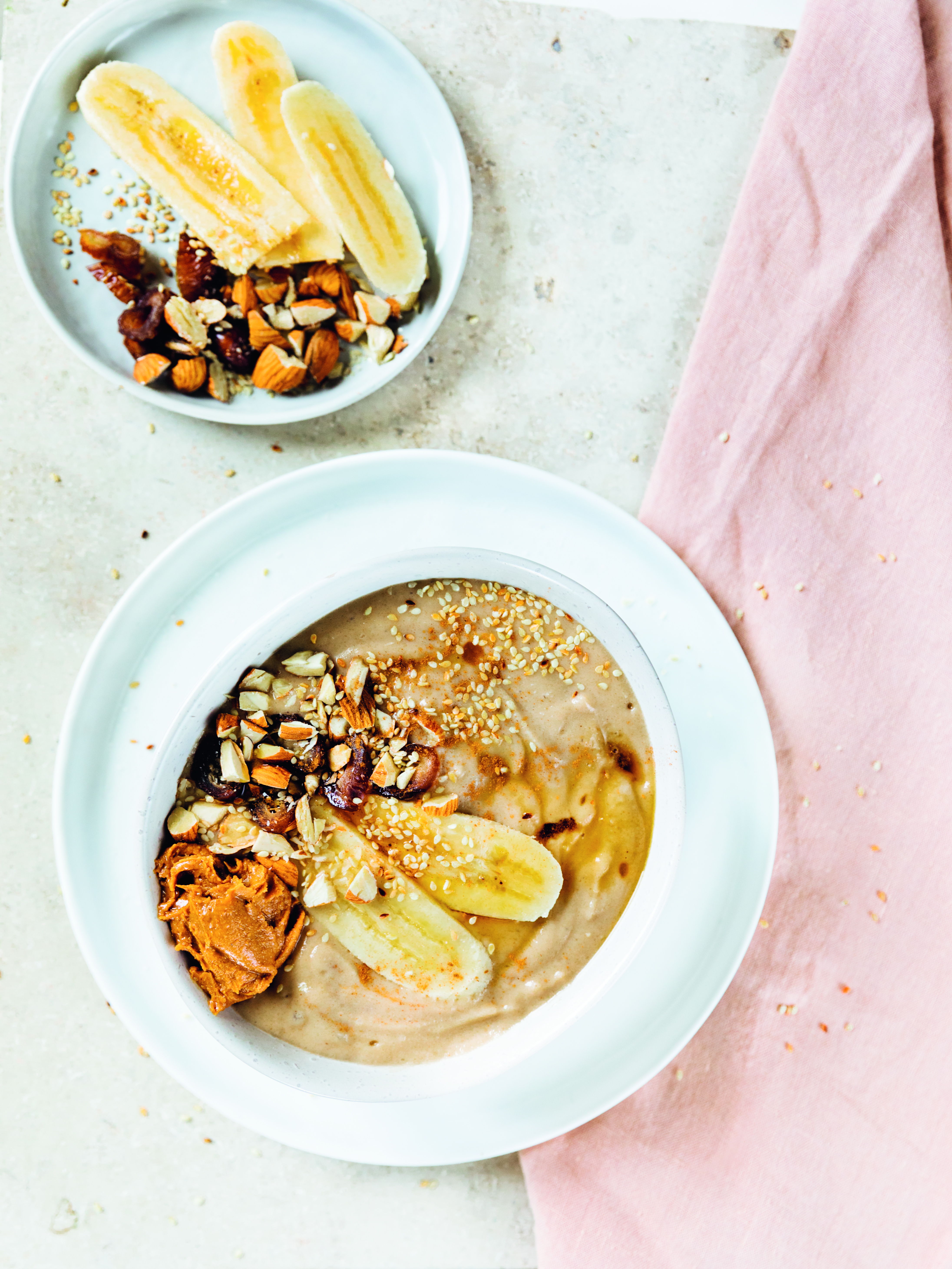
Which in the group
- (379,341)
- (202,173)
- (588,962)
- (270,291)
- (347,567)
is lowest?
(588,962)

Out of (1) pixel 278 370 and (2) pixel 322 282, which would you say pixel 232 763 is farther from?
(2) pixel 322 282

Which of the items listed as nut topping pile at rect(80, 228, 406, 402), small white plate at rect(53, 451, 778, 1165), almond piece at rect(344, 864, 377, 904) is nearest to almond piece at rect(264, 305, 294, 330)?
nut topping pile at rect(80, 228, 406, 402)

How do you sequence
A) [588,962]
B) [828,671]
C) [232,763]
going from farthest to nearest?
[828,671] < [588,962] < [232,763]

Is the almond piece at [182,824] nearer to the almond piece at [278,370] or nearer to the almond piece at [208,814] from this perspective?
the almond piece at [208,814]

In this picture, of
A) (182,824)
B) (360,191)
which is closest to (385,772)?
(182,824)


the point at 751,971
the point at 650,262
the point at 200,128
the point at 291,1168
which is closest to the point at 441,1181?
the point at 291,1168

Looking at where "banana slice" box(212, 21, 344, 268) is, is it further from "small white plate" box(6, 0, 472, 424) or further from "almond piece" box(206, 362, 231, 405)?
"almond piece" box(206, 362, 231, 405)

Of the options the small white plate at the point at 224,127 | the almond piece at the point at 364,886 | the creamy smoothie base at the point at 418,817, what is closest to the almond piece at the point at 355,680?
the creamy smoothie base at the point at 418,817
